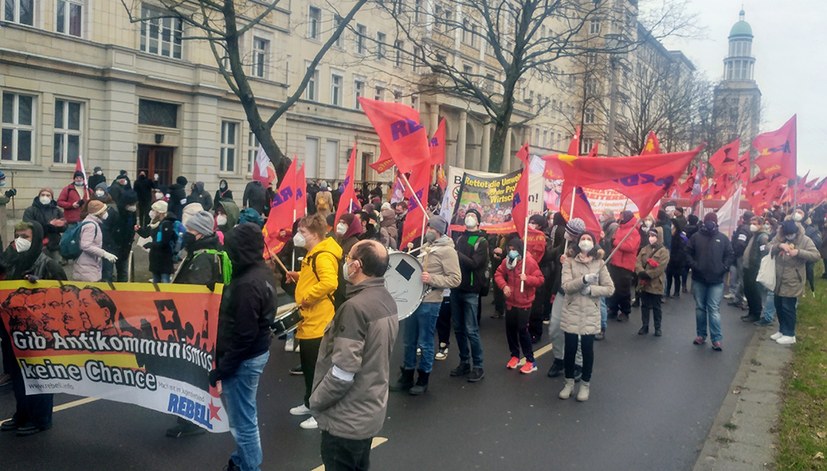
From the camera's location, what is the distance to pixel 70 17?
82.6 ft

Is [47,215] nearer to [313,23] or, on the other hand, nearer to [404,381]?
[404,381]

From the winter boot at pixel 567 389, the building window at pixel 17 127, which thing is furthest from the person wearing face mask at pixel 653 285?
the building window at pixel 17 127

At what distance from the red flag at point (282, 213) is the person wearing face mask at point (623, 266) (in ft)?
16.9

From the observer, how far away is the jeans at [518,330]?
8.69 meters

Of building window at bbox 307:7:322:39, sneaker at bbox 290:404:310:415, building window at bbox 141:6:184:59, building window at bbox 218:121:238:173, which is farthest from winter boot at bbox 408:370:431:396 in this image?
building window at bbox 307:7:322:39

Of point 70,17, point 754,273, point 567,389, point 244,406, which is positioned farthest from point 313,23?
point 244,406

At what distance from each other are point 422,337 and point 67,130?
21.9 m

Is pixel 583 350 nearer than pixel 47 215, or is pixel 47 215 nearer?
pixel 583 350

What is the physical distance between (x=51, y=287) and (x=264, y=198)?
1357 centimetres

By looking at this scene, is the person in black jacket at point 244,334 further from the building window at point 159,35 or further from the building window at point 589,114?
the building window at point 589,114

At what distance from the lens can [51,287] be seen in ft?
20.0

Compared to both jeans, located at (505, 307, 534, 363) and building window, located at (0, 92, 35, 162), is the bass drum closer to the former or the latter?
jeans, located at (505, 307, 534, 363)

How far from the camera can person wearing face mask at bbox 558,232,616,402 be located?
25.2 feet

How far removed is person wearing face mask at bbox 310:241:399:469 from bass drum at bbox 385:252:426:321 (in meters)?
3.35
